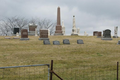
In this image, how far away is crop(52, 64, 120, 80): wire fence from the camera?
8.73 metres

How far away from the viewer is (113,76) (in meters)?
9.06

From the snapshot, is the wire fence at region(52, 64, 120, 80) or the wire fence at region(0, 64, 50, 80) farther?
the wire fence at region(52, 64, 120, 80)

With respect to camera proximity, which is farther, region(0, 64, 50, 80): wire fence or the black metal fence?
the black metal fence

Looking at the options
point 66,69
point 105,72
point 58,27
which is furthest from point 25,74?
point 58,27

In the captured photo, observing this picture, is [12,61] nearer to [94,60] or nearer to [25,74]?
[25,74]

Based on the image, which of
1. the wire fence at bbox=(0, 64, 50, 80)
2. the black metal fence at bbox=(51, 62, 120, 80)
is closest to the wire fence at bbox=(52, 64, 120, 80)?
the black metal fence at bbox=(51, 62, 120, 80)

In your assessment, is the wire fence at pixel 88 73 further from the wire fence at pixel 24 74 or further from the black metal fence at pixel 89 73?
the wire fence at pixel 24 74

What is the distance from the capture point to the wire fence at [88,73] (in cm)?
873

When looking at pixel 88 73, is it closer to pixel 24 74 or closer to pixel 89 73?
pixel 89 73

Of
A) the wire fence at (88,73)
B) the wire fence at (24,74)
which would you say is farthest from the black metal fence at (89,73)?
the wire fence at (24,74)

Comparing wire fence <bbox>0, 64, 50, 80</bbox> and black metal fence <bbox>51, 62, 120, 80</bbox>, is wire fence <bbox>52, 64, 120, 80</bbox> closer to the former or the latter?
black metal fence <bbox>51, 62, 120, 80</bbox>

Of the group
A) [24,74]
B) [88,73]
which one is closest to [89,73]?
[88,73]

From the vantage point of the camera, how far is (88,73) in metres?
9.40

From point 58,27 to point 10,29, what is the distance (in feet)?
83.9
